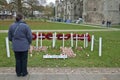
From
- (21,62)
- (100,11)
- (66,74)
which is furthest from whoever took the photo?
(100,11)

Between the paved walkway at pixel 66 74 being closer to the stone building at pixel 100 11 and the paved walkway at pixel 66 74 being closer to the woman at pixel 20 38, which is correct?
the woman at pixel 20 38

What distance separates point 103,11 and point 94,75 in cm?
6996

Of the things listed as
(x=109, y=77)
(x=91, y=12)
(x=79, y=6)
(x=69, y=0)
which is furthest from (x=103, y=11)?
(x=109, y=77)

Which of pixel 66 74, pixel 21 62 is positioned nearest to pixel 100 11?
pixel 66 74

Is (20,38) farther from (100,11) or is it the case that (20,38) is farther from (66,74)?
(100,11)

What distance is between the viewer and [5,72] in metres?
10.4

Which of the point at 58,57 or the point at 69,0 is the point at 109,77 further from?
the point at 69,0

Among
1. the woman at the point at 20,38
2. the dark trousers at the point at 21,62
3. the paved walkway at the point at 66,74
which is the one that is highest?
the woman at the point at 20,38

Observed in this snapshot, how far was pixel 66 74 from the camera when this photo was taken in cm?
998

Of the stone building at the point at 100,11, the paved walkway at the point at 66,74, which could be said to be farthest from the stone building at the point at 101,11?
the paved walkway at the point at 66,74

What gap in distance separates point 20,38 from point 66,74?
1851 mm

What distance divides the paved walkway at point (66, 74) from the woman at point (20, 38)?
1.08 feet

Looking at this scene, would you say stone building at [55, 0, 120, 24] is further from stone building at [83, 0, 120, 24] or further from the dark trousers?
the dark trousers

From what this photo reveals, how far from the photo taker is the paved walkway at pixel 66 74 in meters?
9.41
